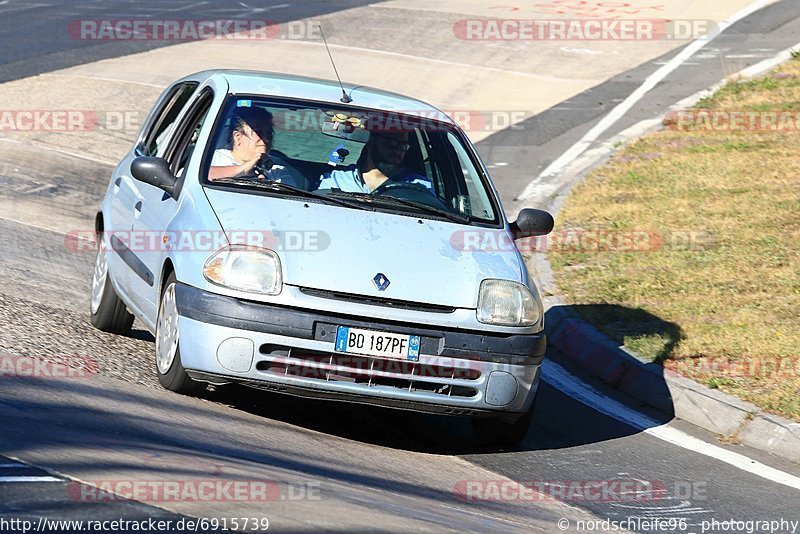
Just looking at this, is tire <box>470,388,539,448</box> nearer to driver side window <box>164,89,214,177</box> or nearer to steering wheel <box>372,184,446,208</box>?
steering wheel <box>372,184,446,208</box>

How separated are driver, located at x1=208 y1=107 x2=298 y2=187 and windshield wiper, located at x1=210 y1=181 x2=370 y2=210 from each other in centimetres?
4

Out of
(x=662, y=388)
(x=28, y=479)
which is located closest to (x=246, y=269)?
(x=28, y=479)

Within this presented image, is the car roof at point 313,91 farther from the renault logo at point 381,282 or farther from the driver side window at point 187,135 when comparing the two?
the renault logo at point 381,282

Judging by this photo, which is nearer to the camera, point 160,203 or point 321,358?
point 321,358

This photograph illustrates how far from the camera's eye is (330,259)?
6.52 metres

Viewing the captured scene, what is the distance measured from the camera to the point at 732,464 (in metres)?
7.29

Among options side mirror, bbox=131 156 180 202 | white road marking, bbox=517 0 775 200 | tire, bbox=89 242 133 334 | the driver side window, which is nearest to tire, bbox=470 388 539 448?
side mirror, bbox=131 156 180 202

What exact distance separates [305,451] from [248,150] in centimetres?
186

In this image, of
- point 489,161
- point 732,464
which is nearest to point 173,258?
point 732,464

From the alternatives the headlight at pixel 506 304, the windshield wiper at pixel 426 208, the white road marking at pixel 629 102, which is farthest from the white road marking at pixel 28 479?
the white road marking at pixel 629 102

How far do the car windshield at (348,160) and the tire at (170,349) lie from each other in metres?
0.69

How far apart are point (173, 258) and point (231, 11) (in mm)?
19410

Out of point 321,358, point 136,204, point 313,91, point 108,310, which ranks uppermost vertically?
point 313,91

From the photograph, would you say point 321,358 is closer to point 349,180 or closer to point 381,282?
point 381,282
